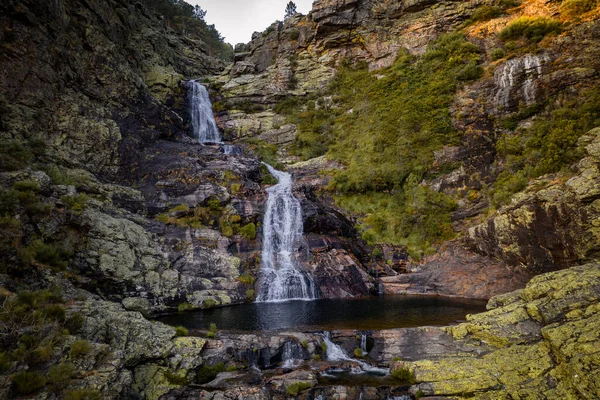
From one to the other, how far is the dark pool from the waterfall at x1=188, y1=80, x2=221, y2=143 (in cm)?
2963

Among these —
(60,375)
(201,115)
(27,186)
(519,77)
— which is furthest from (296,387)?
(201,115)

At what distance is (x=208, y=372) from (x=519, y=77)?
1466 inches

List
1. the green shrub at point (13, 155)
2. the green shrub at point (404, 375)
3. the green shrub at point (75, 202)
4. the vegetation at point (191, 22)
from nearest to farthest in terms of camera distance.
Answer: the green shrub at point (404, 375) < the green shrub at point (13, 155) < the green shrub at point (75, 202) < the vegetation at point (191, 22)

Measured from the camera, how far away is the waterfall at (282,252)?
83.1 ft

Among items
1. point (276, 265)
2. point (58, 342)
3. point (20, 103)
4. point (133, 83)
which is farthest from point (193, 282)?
point (133, 83)

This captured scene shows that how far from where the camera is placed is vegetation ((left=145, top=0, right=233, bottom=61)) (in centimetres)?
6162

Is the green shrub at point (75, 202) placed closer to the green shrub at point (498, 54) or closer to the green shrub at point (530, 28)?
the green shrub at point (498, 54)

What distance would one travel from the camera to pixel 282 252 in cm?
2841

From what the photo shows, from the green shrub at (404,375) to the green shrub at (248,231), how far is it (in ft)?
61.8

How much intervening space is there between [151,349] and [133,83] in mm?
35218

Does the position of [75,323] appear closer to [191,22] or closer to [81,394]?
[81,394]

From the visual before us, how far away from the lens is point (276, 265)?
89.2 feet

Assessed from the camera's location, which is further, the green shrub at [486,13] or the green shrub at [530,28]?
the green shrub at [486,13]

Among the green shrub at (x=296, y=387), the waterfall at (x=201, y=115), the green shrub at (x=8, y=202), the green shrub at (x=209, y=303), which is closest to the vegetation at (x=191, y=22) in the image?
the waterfall at (x=201, y=115)
